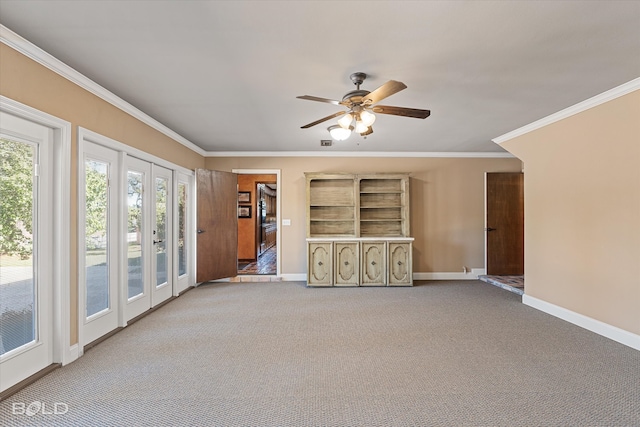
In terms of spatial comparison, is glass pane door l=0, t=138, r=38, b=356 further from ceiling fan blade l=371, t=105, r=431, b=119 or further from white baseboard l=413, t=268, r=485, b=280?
white baseboard l=413, t=268, r=485, b=280

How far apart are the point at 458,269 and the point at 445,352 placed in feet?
11.9

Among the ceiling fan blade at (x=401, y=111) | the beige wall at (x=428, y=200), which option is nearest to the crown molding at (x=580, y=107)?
the beige wall at (x=428, y=200)

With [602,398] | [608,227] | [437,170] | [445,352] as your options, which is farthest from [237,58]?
[437,170]

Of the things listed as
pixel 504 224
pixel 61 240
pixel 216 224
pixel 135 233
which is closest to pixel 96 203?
pixel 61 240

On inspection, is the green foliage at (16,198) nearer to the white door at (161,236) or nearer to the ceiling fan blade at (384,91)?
the white door at (161,236)

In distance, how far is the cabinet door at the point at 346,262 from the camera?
18.5 ft

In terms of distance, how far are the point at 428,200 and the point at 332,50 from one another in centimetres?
447

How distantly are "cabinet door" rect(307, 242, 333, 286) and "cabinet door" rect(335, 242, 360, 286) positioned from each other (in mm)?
141

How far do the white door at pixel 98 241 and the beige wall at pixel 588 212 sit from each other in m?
5.09

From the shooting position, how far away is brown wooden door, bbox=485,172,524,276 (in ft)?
20.1

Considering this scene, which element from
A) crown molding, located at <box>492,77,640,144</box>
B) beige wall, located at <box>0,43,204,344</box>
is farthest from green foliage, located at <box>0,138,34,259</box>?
crown molding, located at <box>492,77,640,144</box>

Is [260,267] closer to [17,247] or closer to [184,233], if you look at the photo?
[184,233]

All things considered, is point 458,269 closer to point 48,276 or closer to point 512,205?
point 512,205

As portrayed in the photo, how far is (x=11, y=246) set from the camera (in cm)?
227
